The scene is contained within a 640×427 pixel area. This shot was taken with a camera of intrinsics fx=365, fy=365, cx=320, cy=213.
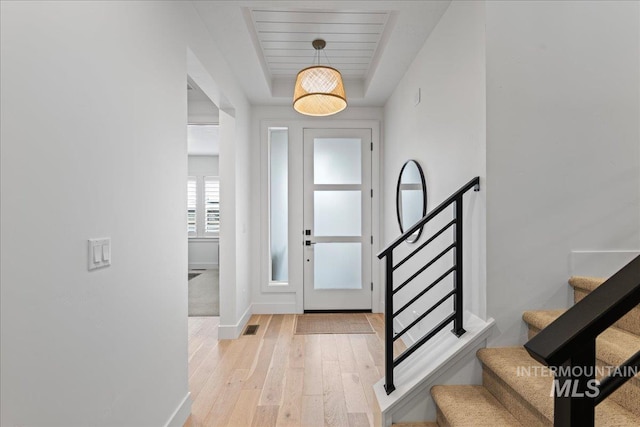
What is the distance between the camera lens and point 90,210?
1.22m

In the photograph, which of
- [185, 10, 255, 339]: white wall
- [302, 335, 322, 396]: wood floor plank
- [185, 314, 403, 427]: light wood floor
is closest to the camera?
[185, 314, 403, 427]: light wood floor

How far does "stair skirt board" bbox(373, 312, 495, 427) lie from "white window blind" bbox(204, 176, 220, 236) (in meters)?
7.02

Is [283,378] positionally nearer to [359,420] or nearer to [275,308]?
[359,420]

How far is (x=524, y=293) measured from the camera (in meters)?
1.86

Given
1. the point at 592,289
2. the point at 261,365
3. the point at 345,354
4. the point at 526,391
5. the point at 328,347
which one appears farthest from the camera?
the point at 328,347

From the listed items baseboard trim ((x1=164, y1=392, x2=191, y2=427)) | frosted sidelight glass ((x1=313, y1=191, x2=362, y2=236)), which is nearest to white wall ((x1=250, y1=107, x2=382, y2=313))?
frosted sidelight glass ((x1=313, y1=191, x2=362, y2=236))

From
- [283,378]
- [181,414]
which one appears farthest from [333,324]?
[181,414]

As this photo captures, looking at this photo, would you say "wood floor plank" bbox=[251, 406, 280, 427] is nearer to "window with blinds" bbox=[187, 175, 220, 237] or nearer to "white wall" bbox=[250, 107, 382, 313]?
"white wall" bbox=[250, 107, 382, 313]

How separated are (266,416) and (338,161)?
2915 millimetres

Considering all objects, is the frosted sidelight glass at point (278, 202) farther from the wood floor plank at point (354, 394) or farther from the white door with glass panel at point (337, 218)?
the wood floor plank at point (354, 394)

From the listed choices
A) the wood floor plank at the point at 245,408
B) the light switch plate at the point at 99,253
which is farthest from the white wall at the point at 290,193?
the light switch plate at the point at 99,253

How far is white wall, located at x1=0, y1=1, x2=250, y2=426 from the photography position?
0.93m

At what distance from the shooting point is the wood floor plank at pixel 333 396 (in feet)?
6.86

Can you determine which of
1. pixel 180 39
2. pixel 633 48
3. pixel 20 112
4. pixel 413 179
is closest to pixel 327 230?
pixel 413 179
